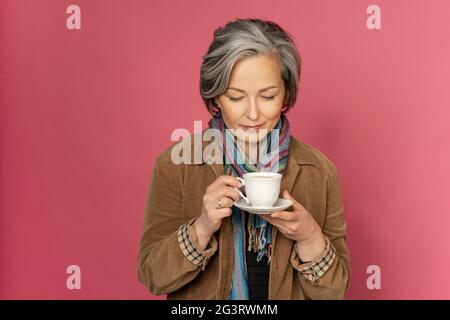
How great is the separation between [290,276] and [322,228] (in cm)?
13

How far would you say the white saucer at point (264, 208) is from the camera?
1.24 metres

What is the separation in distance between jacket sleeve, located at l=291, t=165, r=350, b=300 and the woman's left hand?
53mm

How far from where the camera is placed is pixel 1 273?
7.26 ft

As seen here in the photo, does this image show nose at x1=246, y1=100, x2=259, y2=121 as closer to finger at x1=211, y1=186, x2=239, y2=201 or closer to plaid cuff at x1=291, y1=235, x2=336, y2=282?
finger at x1=211, y1=186, x2=239, y2=201

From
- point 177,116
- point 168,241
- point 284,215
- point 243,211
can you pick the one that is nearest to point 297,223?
point 284,215

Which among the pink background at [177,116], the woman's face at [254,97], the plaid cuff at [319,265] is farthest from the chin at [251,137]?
the pink background at [177,116]

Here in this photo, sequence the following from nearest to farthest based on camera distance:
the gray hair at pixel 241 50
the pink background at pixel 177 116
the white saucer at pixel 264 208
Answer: the white saucer at pixel 264 208, the gray hair at pixel 241 50, the pink background at pixel 177 116

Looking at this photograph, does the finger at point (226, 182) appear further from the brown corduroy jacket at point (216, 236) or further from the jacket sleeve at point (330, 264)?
the jacket sleeve at point (330, 264)

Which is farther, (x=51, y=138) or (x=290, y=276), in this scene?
(x=51, y=138)

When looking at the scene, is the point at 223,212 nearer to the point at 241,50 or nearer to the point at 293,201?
the point at 293,201

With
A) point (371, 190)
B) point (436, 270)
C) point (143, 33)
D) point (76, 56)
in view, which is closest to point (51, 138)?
point (76, 56)

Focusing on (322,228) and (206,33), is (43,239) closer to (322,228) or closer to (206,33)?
(206,33)

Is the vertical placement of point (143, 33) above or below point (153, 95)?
above

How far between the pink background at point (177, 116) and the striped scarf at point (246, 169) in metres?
0.60
